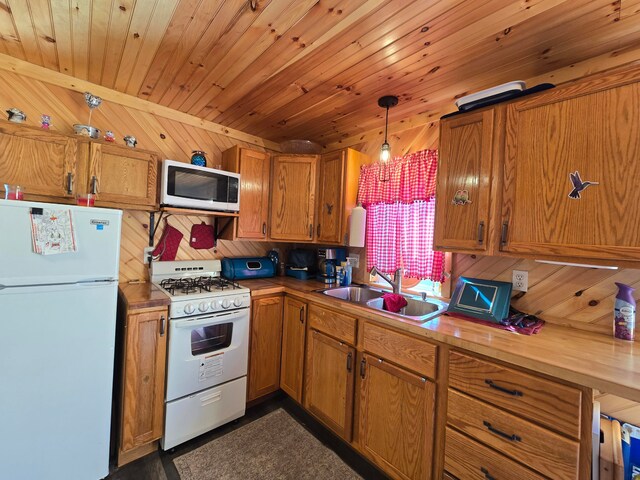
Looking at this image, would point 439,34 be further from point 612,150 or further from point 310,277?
point 310,277

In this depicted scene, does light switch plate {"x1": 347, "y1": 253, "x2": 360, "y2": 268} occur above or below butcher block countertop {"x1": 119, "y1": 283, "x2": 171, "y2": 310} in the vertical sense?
above

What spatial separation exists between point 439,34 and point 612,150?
939mm

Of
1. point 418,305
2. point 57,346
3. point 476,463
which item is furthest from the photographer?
point 418,305

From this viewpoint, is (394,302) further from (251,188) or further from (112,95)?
(112,95)

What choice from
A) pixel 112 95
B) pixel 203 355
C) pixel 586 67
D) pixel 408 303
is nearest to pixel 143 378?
pixel 203 355

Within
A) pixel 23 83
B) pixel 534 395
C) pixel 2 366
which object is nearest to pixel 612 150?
pixel 534 395

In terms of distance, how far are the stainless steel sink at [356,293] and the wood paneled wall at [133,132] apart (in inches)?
43.1

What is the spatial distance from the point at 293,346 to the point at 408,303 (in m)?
1.01

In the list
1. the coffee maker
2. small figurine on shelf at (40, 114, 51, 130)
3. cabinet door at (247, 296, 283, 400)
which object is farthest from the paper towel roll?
small figurine on shelf at (40, 114, 51, 130)

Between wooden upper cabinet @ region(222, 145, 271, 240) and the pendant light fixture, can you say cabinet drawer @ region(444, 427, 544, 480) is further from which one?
wooden upper cabinet @ region(222, 145, 271, 240)

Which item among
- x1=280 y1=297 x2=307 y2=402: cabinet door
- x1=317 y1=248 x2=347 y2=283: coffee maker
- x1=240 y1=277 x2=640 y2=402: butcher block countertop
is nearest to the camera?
x1=240 y1=277 x2=640 y2=402: butcher block countertop

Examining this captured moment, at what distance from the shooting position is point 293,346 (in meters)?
2.19

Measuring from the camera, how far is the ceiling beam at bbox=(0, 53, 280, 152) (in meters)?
1.72

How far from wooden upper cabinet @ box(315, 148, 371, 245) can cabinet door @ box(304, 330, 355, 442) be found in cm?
92
